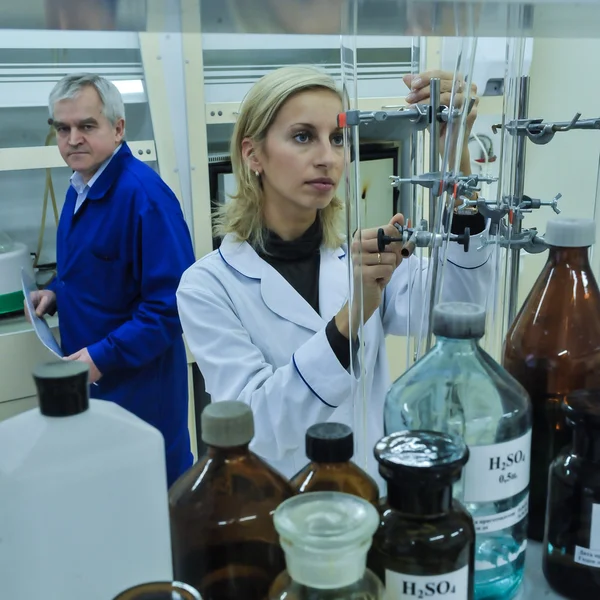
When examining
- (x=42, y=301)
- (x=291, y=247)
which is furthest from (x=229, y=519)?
(x=42, y=301)

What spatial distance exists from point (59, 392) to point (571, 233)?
1.24ft

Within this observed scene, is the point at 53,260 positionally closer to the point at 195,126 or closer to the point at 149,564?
the point at 195,126

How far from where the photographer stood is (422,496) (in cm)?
35

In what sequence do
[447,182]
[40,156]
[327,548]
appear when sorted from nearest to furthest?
[327,548] → [447,182] → [40,156]

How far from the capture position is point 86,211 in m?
1.92

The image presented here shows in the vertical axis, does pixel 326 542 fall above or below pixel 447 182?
below

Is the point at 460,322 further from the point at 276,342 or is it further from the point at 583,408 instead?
the point at 276,342

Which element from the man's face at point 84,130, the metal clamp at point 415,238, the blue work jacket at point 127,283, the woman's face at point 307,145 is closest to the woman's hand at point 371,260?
the metal clamp at point 415,238

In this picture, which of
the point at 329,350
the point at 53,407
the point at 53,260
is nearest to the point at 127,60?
the point at 53,260

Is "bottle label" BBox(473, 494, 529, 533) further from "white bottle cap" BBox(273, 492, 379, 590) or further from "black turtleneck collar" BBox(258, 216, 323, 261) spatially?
"black turtleneck collar" BBox(258, 216, 323, 261)

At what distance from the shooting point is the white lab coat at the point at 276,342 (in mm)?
964

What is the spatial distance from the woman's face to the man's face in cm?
79

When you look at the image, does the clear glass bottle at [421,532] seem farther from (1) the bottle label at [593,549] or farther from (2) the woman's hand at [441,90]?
(2) the woman's hand at [441,90]

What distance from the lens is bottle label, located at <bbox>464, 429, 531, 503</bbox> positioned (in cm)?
43
